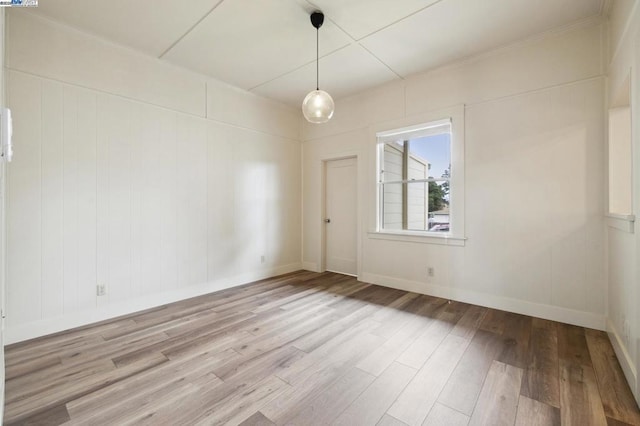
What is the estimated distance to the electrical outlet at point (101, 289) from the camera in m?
3.03

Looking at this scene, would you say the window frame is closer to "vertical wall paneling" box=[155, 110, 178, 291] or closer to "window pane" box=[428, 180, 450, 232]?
"window pane" box=[428, 180, 450, 232]

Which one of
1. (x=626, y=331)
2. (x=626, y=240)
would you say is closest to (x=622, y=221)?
(x=626, y=240)

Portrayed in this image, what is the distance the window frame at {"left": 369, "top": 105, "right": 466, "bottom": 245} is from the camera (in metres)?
3.54

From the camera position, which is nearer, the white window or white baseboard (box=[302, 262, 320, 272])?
the white window

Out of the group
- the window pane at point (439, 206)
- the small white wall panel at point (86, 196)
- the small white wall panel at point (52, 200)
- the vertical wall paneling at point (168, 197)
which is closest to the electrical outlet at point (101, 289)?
the small white wall panel at point (86, 196)

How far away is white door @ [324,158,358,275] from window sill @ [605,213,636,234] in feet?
10.1

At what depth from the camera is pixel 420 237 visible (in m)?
3.91

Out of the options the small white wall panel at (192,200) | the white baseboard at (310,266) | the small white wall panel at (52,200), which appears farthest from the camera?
the white baseboard at (310,266)

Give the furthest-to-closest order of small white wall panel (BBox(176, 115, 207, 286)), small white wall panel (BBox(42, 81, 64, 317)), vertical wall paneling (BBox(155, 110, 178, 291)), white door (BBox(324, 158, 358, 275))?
white door (BBox(324, 158, 358, 275)), small white wall panel (BBox(176, 115, 207, 286)), vertical wall paneling (BBox(155, 110, 178, 291)), small white wall panel (BBox(42, 81, 64, 317))

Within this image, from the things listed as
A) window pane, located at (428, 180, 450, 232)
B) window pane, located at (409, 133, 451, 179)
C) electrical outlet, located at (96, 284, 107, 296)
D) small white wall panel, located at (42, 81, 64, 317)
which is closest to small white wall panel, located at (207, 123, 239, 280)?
electrical outlet, located at (96, 284, 107, 296)

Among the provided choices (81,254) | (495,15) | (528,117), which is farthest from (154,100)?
(528,117)

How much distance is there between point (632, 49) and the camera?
6.32 feet

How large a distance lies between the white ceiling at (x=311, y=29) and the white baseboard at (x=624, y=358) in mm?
2946

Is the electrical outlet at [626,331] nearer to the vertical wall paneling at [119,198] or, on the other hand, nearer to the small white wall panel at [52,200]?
the vertical wall paneling at [119,198]
